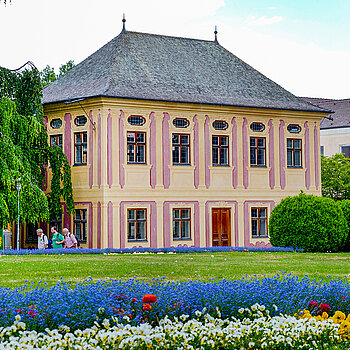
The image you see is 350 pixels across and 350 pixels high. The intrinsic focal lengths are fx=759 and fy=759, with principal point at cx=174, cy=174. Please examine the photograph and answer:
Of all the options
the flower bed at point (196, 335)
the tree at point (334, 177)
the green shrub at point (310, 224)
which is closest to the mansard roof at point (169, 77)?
the green shrub at point (310, 224)

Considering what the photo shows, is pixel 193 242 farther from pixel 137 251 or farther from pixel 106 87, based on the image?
pixel 106 87

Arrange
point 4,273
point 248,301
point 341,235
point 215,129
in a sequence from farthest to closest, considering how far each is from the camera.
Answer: point 215,129 < point 341,235 < point 4,273 < point 248,301

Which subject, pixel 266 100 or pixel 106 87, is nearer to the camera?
pixel 106 87

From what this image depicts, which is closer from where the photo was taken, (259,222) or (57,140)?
(57,140)

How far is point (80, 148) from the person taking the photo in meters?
32.8

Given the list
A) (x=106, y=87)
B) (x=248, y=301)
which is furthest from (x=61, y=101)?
(x=248, y=301)

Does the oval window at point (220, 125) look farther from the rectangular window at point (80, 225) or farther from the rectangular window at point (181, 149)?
the rectangular window at point (80, 225)

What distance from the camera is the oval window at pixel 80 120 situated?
32.5m

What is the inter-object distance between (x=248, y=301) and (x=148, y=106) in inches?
902

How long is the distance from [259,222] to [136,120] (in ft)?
25.7

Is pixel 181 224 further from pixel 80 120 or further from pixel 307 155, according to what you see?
pixel 307 155

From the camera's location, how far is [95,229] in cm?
3186

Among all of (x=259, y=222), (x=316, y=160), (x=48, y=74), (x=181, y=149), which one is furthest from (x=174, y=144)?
(x=48, y=74)

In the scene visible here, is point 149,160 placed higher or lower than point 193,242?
higher
